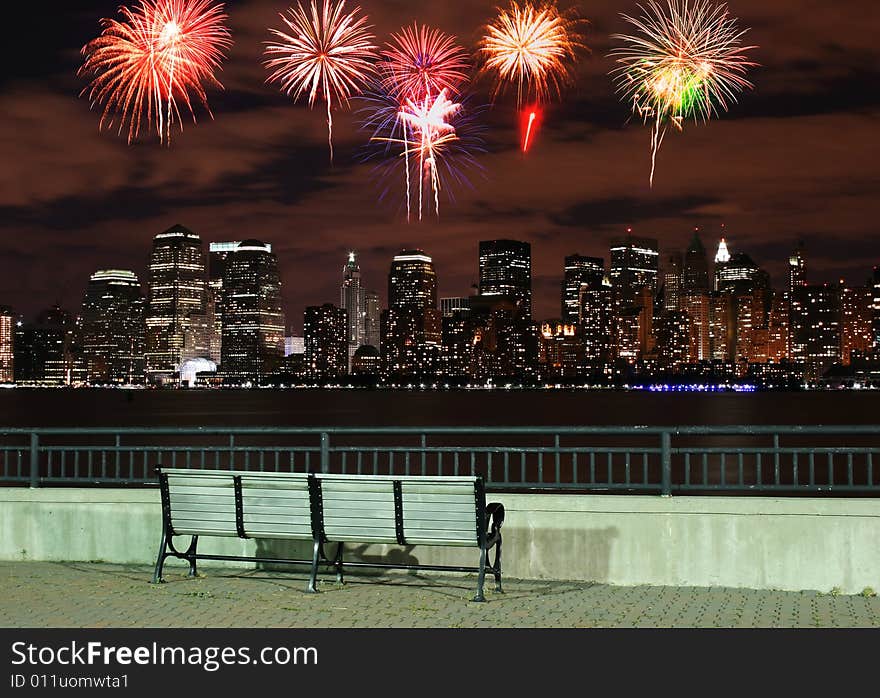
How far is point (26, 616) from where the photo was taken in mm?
8414

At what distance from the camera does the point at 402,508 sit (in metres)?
9.35

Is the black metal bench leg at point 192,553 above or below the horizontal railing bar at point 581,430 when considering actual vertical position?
below

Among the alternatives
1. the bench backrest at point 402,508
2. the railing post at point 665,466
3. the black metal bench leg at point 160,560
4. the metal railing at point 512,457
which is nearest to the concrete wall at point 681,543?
the railing post at point 665,466

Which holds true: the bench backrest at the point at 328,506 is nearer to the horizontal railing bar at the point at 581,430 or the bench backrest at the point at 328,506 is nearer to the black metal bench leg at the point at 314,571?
the black metal bench leg at the point at 314,571

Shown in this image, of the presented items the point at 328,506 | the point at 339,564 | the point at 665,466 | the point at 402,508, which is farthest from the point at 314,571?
the point at 665,466

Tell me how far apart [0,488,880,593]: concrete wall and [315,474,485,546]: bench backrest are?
1042 mm

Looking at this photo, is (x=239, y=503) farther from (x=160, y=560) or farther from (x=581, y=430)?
(x=581, y=430)

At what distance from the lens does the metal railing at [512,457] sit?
35.9 feet

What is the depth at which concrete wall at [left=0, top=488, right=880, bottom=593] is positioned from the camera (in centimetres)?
970

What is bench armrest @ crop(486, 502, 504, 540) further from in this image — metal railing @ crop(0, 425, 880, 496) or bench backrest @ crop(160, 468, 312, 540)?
bench backrest @ crop(160, 468, 312, 540)

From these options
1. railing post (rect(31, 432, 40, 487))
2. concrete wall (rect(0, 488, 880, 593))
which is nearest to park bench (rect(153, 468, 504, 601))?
concrete wall (rect(0, 488, 880, 593))

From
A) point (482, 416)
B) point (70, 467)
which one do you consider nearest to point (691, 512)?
point (70, 467)

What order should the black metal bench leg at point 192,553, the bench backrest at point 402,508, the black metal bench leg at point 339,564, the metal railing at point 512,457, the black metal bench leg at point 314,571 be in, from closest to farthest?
the bench backrest at point 402,508
the black metal bench leg at point 314,571
the black metal bench leg at point 339,564
the black metal bench leg at point 192,553
the metal railing at point 512,457
